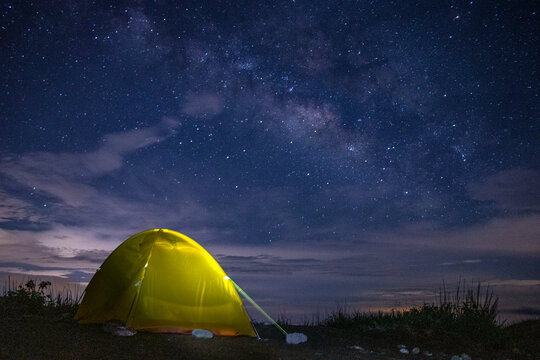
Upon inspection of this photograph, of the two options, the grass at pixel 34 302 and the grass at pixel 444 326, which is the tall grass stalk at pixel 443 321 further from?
the grass at pixel 34 302

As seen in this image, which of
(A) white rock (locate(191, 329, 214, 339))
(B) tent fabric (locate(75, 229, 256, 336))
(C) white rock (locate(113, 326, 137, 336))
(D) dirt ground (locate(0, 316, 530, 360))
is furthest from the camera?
(B) tent fabric (locate(75, 229, 256, 336))

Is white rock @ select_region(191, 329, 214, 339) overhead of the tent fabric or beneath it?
beneath

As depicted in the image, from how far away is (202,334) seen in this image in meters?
8.61

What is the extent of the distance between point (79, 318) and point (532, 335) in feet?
41.7

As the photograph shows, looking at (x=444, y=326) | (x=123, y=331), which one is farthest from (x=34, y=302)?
(x=444, y=326)

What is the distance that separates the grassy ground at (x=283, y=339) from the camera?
6.95 metres

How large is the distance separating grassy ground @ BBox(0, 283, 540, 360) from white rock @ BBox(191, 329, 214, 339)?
0.19 m

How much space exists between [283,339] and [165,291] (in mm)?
2828

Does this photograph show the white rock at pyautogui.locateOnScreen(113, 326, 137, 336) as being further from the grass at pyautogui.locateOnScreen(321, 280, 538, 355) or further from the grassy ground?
the grass at pyautogui.locateOnScreen(321, 280, 538, 355)

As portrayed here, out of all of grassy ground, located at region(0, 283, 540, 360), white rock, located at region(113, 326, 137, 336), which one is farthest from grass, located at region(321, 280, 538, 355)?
white rock, located at region(113, 326, 137, 336)

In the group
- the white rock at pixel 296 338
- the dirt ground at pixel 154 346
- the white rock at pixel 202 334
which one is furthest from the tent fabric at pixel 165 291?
the white rock at pixel 296 338

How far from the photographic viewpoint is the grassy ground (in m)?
6.95

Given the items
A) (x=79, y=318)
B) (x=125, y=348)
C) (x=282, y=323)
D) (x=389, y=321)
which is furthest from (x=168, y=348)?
(x=389, y=321)

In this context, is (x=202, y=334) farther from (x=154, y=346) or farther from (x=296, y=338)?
(x=296, y=338)
